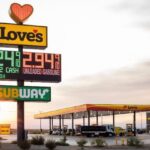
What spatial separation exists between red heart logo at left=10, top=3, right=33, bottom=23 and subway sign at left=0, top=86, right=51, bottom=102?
6.63 meters

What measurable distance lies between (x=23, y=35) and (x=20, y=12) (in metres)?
2.25

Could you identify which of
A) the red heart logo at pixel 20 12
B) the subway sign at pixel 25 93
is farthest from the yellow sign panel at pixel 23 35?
the subway sign at pixel 25 93

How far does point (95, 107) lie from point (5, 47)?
1290 inches

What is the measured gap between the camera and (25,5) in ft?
149

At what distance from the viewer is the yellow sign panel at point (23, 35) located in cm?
4438

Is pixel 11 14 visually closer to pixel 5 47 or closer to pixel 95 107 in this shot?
pixel 5 47

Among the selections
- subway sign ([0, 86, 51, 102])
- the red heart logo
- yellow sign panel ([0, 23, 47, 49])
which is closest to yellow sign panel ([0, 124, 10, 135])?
subway sign ([0, 86, 51, 102])

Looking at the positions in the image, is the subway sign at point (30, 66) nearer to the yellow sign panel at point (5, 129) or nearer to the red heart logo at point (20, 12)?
the red heart logo at point (20, 12)

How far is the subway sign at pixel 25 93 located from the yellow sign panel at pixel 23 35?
13.5 feet

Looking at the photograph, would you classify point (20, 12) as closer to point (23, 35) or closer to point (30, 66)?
point (23, 35)

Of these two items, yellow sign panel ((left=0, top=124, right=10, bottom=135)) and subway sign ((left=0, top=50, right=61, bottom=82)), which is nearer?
subway sign ((left=0, top=50, right=61, bottom=82))

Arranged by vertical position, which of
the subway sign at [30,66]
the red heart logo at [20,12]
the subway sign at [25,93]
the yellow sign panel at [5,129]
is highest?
the red heart logo at [20,12]

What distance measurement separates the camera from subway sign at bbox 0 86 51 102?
4328cm

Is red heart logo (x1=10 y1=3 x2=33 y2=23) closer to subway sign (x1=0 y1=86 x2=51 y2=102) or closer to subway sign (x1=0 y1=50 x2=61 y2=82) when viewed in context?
subway sign (x1=0 y1=50 x2=61 y2=82)
